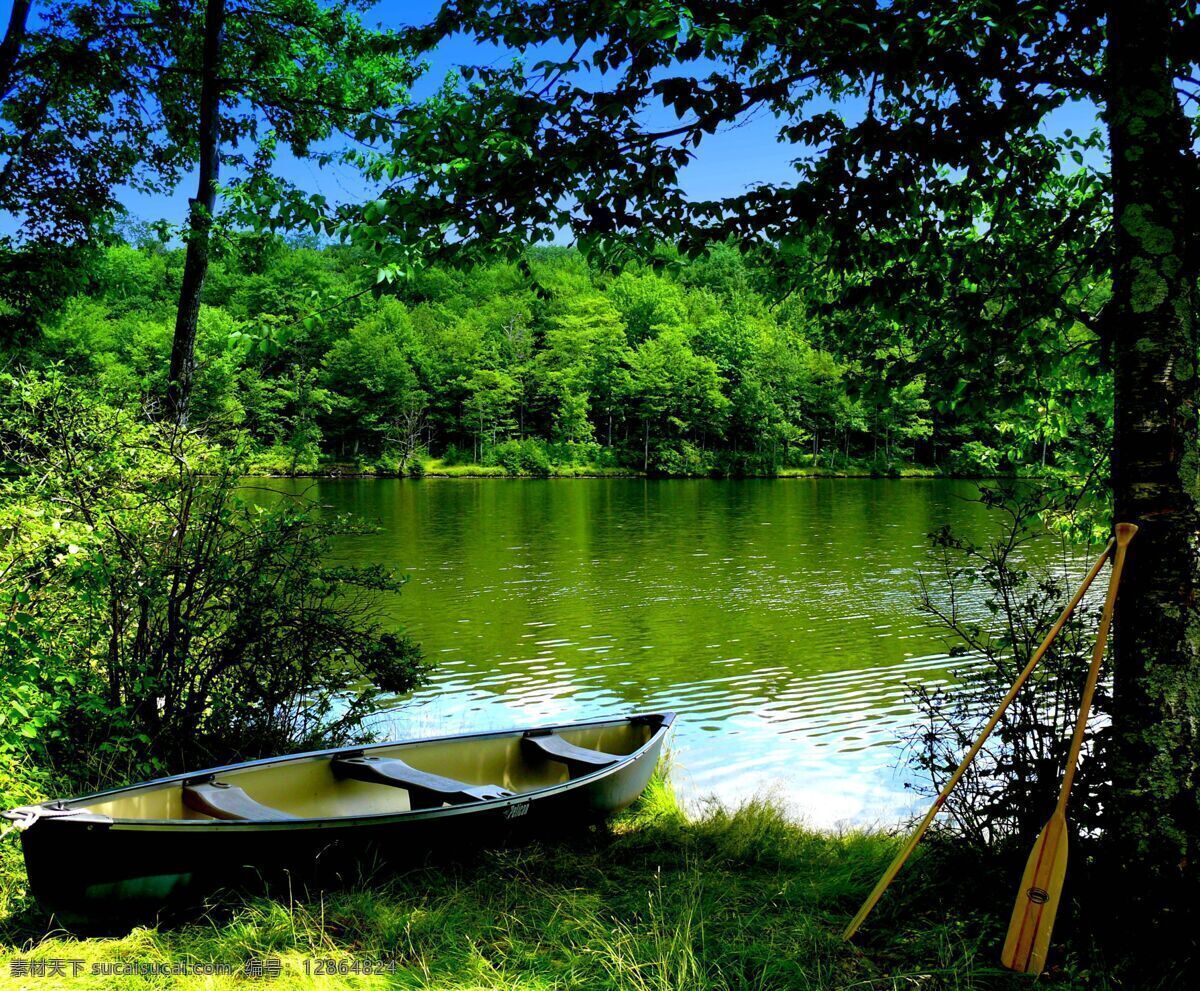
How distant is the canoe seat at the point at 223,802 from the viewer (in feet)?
15.8

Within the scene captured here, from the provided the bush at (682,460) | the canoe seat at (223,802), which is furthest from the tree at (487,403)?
the canoe seat at (223,802)

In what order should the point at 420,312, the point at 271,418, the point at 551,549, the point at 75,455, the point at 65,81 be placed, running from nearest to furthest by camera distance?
the point at 75,455 → the point at 271,418 → the point at 65,81 → the point at 551,549 → the point at 420,312

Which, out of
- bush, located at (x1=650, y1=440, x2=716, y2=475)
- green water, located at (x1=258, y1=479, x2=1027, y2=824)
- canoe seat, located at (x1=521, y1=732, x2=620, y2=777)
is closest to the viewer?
canoe seat, located at (x1=521, y1=732, x2=620, y2=777)

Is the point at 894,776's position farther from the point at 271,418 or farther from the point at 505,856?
the point at 271,418

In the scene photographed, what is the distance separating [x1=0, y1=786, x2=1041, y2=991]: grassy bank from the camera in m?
3.66

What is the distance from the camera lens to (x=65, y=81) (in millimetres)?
10109

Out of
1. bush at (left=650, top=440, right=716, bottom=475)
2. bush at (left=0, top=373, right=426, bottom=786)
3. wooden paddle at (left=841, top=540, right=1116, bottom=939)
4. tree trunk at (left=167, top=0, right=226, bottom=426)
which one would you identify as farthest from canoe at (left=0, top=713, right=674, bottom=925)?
bush at (left=650, top=440, right=716, bottom=475)

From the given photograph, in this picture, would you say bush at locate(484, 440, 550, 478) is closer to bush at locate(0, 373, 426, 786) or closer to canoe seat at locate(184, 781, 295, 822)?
bush at locate(0, 373, 426, 786)

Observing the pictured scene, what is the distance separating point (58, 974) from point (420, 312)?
80.5 meters

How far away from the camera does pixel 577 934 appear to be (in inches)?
164

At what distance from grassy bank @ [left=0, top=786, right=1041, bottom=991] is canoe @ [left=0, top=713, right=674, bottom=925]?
190mm

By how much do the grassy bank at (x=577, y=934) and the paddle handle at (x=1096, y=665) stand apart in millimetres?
776

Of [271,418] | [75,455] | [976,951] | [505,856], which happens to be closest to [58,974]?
[505,856]

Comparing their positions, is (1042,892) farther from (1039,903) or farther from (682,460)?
(682,460)
